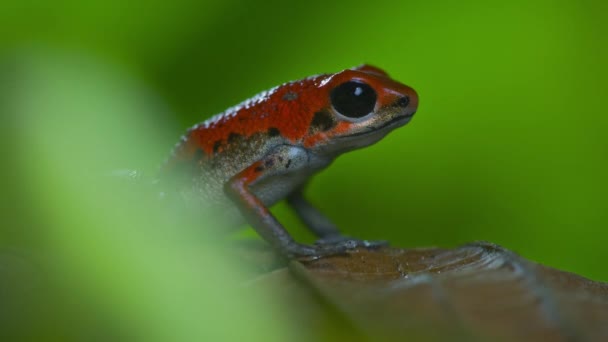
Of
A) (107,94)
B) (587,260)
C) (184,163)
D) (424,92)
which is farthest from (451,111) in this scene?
(107,94)

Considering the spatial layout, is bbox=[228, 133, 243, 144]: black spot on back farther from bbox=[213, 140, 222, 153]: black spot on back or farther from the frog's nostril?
the frog's nostril

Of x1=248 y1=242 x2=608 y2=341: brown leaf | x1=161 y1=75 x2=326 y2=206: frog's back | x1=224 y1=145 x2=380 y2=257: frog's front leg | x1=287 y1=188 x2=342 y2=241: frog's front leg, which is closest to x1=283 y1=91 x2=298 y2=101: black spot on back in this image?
x1=161 y1=75 x2=326 y2=206: frog's back

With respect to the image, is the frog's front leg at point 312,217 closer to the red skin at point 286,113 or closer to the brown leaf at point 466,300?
the red skin at point 286,113

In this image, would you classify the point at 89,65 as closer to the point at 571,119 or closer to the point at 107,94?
the point at 107,94

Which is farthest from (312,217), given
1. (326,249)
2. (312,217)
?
(326,249)

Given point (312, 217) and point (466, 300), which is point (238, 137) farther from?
point (466, 300)

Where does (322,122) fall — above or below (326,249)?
above

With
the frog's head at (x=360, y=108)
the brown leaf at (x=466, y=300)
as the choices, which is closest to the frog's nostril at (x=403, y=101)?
the frog's head at (x=360, y=108)
